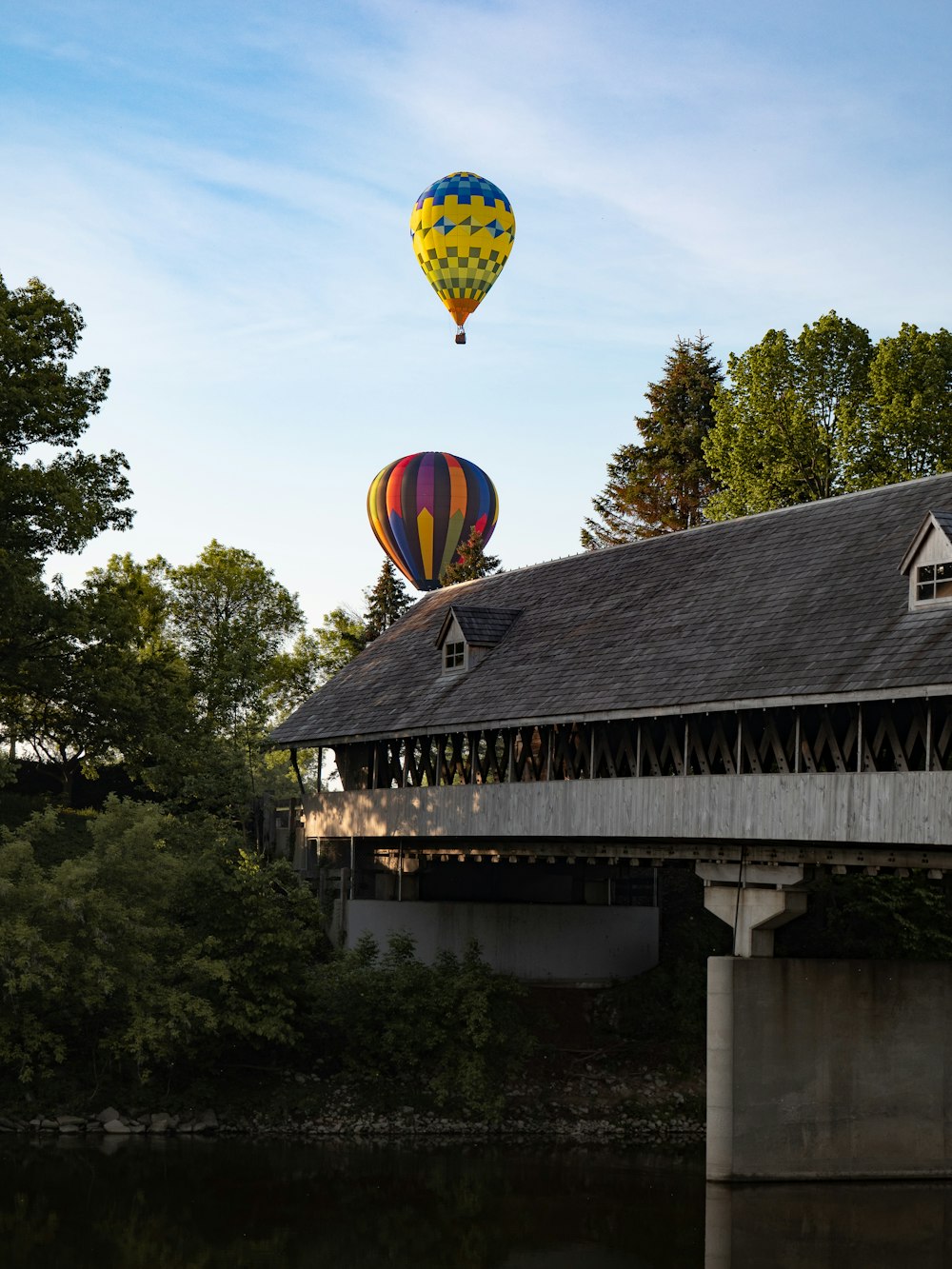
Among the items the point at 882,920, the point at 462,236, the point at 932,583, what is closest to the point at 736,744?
the point at 932,583

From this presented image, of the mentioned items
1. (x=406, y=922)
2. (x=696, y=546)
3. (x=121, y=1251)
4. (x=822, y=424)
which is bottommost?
(x=121, y=1251)

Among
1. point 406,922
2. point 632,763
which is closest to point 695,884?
point 406,922

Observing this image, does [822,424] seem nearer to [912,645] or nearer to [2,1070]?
[912,645]

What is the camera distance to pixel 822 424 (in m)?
44.9

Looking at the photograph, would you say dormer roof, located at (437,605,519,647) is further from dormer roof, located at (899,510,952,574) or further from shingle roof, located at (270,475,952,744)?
dormer roof, located at (899,510,952,574)

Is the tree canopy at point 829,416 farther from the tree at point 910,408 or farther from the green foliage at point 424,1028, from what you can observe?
the green foliage at point 424,1028

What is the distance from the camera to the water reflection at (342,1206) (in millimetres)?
20516

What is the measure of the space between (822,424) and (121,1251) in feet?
101

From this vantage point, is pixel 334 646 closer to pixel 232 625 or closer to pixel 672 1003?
pixel 232 625

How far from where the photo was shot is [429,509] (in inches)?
2211

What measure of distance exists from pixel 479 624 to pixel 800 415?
50.5ft

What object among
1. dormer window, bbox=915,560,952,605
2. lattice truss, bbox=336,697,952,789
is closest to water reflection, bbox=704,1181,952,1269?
lattice truss, bbox=336,697,952,789

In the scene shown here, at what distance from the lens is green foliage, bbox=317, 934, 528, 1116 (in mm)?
29031

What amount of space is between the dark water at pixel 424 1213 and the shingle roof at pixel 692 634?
6784 millimetres
